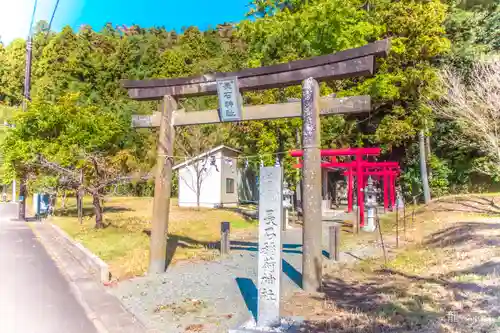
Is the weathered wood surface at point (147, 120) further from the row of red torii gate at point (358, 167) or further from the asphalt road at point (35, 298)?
the row of red torii gate at point (358, 167)

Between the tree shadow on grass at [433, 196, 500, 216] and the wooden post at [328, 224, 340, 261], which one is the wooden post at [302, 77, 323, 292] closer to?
the wooden post at [328, 224, 340, 261]

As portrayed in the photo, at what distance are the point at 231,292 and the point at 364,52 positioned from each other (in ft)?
16.1

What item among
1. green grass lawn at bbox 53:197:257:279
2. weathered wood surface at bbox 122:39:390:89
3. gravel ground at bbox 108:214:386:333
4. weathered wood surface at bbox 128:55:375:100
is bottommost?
gravel ground at bbox 108:214:386:333

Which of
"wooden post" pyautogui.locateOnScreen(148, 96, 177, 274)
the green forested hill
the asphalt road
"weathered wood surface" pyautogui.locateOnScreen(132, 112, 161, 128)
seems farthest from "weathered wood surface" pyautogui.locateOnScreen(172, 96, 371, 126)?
the green forested hill

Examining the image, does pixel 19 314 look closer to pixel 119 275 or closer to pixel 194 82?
pixel 119 275

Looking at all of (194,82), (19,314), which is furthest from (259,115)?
(19,314)

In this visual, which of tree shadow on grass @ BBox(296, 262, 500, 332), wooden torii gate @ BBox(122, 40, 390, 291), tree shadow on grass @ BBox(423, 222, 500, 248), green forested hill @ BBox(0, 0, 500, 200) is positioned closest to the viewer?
tree shadow on grass @ BBox(296, 262, 500, 332)

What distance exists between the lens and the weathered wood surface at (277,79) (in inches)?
292

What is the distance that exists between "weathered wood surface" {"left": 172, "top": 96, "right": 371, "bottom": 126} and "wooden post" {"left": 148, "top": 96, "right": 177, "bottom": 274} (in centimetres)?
27

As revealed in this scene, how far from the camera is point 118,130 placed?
21.3 meters

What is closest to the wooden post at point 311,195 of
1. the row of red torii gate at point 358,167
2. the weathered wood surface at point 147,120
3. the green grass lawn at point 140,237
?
the weathered wood surface at point 147,120

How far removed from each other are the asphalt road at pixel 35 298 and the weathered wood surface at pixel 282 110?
4.25 meters

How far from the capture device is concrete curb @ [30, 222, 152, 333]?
240 inches

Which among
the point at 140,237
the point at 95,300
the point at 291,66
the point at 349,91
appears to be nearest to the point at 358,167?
the point at 349,91
